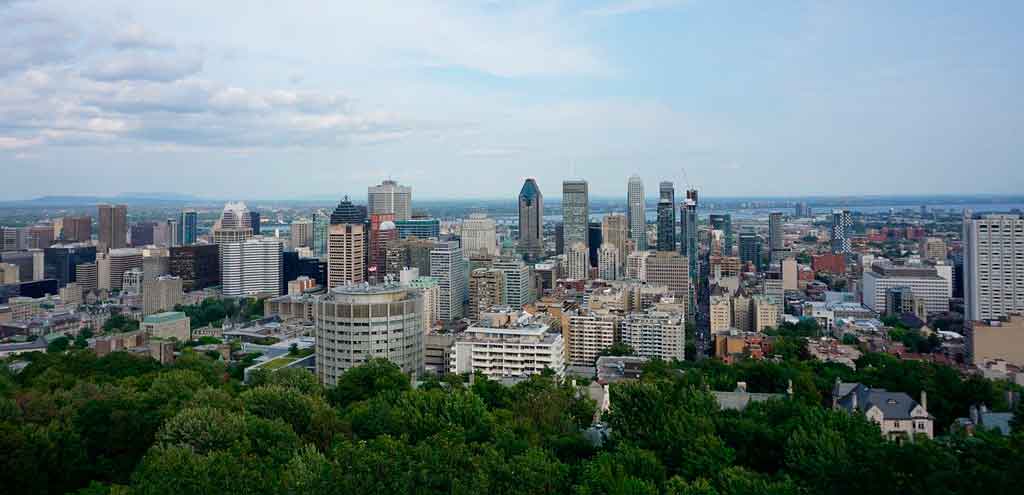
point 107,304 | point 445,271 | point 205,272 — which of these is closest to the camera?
point 445,271

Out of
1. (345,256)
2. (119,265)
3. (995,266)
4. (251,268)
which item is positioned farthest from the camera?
(119,265)

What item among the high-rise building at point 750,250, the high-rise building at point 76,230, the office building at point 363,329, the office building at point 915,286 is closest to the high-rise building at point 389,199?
the high-rise building at point 76,230

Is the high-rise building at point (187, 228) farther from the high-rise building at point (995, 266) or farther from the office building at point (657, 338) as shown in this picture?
the high-rise building at point (995, 266)

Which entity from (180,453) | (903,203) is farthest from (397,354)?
(903,203)

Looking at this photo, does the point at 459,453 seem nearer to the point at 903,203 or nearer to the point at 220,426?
the point at 220,426

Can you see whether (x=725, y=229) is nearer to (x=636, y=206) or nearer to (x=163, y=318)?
(x=636, y=206)

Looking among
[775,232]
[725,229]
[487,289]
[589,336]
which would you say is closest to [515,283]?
[487,289]

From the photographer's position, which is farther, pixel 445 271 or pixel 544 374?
pixel 445 271
